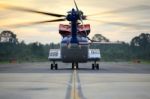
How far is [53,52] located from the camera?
5906cm

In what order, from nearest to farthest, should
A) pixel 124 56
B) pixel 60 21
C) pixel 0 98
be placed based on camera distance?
pixel 0 98
pixel 60 21
pixel 124 56

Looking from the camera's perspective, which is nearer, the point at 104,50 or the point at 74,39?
Result: the point at 74,39

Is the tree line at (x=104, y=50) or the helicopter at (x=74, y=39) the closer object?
the helicopter at (x=74, y=39)

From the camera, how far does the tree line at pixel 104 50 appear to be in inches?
5866

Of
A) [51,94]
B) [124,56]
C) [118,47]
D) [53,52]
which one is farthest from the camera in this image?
[118,47]

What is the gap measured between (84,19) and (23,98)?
33936 mm

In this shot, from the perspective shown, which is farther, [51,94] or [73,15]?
[73,15]

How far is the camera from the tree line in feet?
489

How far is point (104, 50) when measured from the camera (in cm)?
18400

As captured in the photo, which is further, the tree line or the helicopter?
the tree line

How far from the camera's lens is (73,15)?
53.9 metres

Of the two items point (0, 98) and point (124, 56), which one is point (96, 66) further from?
point (124, 56)

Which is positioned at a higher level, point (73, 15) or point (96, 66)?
point (73, 15)

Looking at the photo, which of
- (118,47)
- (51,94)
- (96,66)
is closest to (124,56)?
(118,47)
